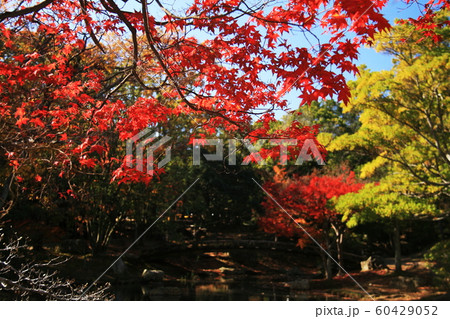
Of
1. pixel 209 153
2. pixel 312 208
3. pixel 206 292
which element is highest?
pixel 209 153

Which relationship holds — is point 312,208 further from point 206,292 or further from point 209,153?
point 209,153

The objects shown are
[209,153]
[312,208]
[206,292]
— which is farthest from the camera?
[209,153]

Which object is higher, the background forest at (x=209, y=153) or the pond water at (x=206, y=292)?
the background forest at (x=209, y=153)

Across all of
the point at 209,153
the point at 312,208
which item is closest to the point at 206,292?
the point at 312,208

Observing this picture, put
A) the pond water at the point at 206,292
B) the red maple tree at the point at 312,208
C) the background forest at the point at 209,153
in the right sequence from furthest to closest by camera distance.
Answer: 1. the red maple tree at the point at 312,208
2. the pond water at the point at 206,292
3. the background forest at the point at 209,153

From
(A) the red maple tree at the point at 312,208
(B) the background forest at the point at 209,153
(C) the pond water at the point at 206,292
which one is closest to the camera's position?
(B) the background forest at the point at 209,153

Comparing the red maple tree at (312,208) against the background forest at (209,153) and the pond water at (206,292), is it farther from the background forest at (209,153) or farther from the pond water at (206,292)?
the pond water at (206,292)

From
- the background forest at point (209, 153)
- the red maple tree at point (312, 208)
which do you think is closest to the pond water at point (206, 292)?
the background forest at point (209, 153)

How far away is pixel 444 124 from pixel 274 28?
5.51 meters

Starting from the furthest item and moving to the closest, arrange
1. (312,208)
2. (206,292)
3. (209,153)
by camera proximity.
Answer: (209,153)
(312,208)
(206,292)

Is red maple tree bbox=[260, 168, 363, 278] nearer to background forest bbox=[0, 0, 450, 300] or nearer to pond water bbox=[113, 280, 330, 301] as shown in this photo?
background forest bbox=[0, 0, 450, 300]

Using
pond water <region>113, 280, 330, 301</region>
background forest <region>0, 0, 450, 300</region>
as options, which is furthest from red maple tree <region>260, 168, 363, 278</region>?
pond water <region>113, 280, 330, 301</region>

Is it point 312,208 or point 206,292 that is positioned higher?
point 312,208
